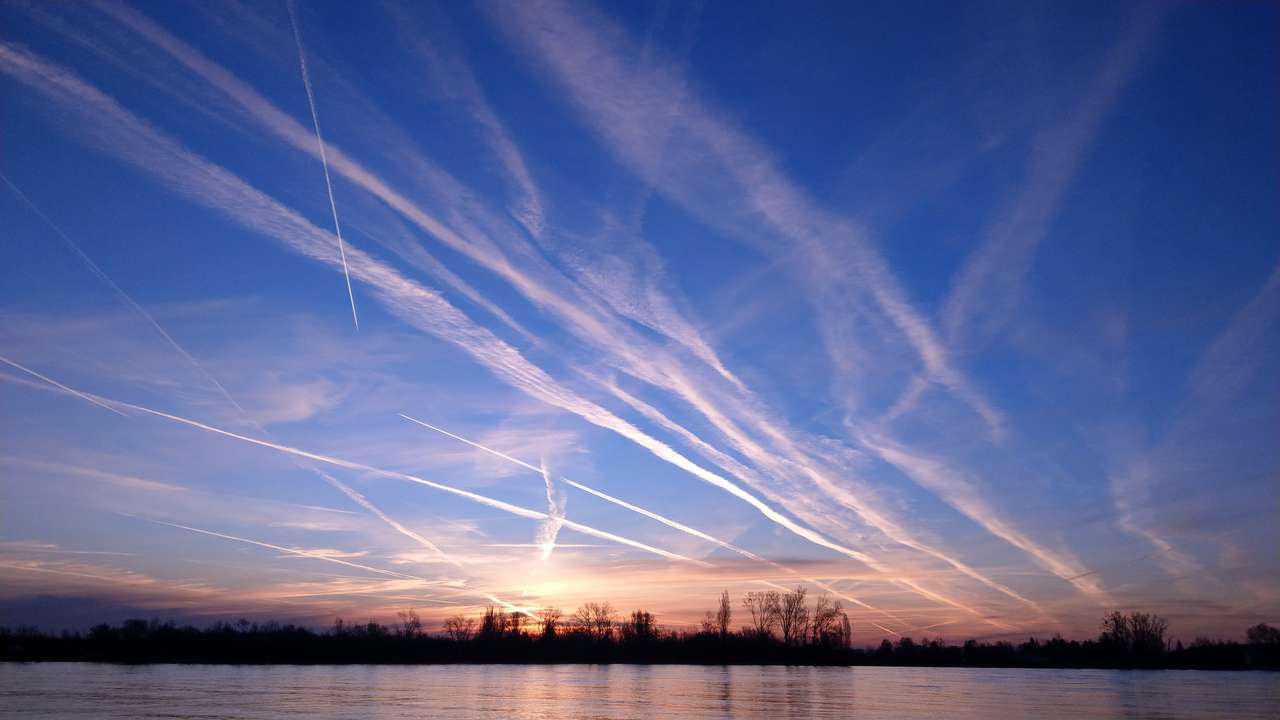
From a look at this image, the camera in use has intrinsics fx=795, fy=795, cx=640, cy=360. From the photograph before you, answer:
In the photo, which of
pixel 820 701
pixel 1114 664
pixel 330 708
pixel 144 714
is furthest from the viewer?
pixel 1114 664

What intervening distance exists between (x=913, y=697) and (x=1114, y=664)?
543 ft

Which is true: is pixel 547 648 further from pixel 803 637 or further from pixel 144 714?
pixel 144 714

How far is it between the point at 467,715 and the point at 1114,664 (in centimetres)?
20463

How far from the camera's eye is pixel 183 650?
154m

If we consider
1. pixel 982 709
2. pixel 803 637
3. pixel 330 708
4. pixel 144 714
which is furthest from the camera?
pixel 803 637

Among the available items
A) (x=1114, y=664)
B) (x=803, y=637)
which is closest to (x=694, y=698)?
(x=803, y=637)

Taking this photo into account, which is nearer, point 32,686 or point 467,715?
point 467,715

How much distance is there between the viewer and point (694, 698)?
55.9 m

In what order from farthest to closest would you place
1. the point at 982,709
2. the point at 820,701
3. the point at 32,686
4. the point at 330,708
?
the point at 32,686 < the point at 820,701 < the point at 982,709 < the point at 330,708

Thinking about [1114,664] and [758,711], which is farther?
[1114,664]

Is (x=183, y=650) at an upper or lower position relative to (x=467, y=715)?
lower

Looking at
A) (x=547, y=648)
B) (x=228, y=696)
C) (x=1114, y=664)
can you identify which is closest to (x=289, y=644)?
(x=547, y=648)

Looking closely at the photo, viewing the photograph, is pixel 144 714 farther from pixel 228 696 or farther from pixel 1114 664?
pixel 1114 664

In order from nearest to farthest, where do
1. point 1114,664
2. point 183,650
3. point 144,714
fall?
point 144,714 → point 183,650 → point 1114,664
